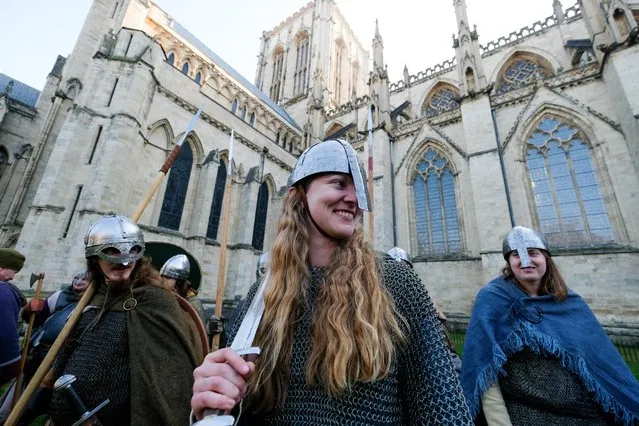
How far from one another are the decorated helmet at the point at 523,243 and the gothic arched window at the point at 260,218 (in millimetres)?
12337

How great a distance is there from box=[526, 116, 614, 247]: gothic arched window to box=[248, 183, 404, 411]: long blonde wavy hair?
11.6 meters

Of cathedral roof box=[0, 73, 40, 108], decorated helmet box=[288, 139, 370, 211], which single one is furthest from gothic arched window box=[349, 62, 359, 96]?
decorated helmet box=[288, 139, 370, 211]

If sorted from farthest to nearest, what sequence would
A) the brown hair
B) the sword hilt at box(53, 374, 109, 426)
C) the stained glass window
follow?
the stained glass window < the brown hair < the sword hilt at box(53, 374, 109, 426)

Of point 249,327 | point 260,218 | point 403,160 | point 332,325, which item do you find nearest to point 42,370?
point 249,327

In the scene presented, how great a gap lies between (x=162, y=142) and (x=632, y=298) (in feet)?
54.1

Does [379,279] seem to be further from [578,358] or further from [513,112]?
[513,112]

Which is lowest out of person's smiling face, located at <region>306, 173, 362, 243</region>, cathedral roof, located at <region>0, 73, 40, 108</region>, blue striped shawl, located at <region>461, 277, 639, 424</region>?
blue striped shawl, located at <region>461, 277, 639, 424</region>

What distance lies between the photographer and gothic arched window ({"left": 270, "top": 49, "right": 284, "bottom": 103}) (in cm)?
2823

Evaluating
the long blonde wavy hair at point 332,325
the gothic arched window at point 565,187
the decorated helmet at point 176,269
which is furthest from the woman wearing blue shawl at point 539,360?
the gothic arched window at point 565,187

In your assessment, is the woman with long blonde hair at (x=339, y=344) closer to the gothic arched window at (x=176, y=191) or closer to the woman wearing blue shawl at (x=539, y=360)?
the woman wearing blue shawl at (x=539, y=360)

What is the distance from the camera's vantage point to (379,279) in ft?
3.38

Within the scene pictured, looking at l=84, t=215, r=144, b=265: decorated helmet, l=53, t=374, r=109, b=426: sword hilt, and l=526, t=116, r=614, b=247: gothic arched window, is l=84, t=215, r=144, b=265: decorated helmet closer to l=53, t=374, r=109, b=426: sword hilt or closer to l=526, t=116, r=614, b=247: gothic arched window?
l=53, t=374, r=109, b=426: sword hilt

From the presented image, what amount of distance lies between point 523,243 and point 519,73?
18.8m

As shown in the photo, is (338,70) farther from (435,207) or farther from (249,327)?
(249,327)
